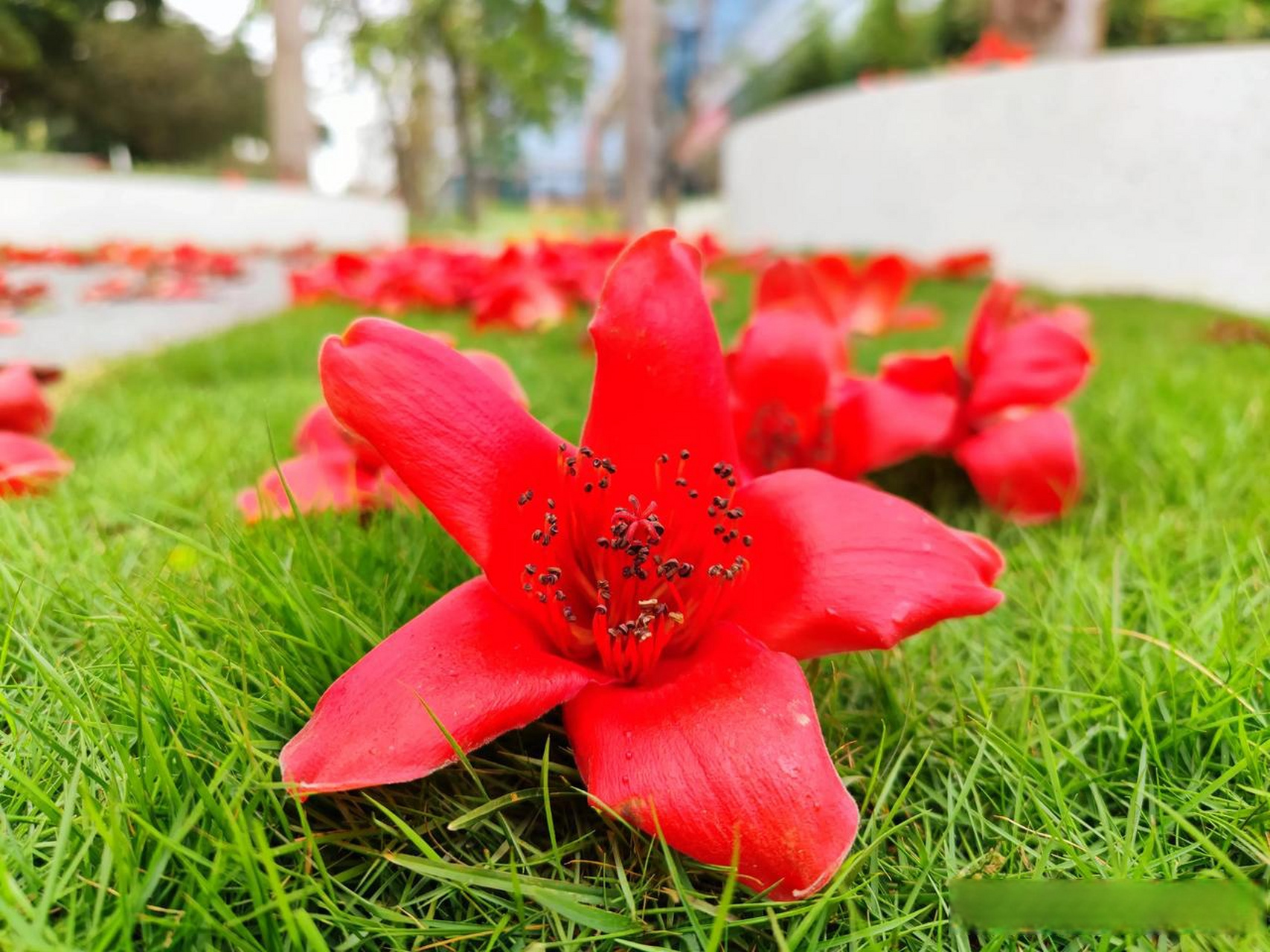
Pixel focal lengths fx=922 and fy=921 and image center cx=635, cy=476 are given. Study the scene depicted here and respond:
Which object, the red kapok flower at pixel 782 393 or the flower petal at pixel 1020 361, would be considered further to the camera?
the flower petal at pixel 1020 361

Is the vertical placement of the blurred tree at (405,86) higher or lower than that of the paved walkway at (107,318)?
higher

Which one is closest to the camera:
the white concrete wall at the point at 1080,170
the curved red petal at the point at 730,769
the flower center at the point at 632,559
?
the curved red petal at the point at 730,769

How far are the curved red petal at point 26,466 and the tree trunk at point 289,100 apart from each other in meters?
9.70

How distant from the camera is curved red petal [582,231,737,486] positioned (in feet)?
2.59

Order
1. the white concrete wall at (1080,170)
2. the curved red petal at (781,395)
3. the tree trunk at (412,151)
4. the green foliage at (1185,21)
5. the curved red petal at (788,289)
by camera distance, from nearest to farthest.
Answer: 1. the curved red petal at (781,395)
2. the curved red petal at (788,289)
3. the white concrete wall at (1080,170)
4. the green foliage at (1185,21)
5. the tree trunk at (412,151)

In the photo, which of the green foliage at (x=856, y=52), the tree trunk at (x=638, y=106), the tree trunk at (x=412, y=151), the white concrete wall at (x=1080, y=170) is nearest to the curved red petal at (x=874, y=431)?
the white concrete wall at (x=1080, y=170)

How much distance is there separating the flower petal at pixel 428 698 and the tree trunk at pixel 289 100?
1059cm

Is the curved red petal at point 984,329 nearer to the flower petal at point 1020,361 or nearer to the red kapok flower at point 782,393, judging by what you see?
the flower petal at point 1020,361

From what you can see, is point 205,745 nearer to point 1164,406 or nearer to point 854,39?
point 1164,406

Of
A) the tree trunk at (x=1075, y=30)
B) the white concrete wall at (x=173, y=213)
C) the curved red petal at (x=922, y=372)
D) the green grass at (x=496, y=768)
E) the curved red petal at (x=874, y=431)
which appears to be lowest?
the green grass at (x=496, y=768)

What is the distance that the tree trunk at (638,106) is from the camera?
26.2 ft

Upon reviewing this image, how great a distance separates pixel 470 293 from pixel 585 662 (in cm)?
309

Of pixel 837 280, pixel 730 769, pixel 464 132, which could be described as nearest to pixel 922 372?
pixel 730 769

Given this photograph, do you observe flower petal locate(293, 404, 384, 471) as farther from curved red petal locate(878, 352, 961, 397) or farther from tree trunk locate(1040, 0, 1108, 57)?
tree trunk locate(1040, 0, 1108, 57)
